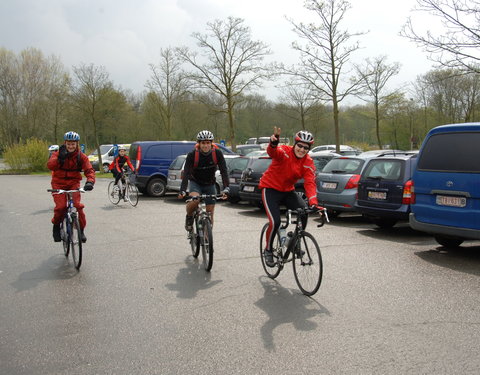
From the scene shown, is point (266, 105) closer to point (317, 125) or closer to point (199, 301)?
point (317, 125)

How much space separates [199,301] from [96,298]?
1132 millimetres

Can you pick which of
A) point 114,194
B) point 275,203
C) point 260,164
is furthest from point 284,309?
point 114,194

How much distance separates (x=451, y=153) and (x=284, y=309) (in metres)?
3.95

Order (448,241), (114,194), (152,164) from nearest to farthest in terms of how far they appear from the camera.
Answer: (448,241), (114,194), (152,164)

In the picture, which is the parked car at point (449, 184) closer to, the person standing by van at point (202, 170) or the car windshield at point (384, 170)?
the car windshield at point (384, 170)

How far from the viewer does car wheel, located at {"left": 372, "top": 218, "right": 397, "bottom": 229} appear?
10.9 m

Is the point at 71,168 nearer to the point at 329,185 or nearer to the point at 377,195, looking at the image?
the point at 377,195

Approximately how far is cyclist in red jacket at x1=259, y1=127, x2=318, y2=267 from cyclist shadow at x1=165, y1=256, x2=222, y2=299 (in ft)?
2.60

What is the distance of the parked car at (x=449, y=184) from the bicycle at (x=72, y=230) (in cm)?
496

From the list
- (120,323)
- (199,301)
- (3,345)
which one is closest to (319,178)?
(199,301)


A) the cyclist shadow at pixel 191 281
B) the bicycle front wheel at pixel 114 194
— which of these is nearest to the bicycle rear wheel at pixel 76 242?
the cyclist shadow at pixel 191 281

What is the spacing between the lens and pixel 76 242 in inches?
282

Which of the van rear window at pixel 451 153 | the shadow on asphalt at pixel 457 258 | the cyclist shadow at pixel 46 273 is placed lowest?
the shadow on asphalt at pixel 457 258

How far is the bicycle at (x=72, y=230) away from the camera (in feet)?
23.2
